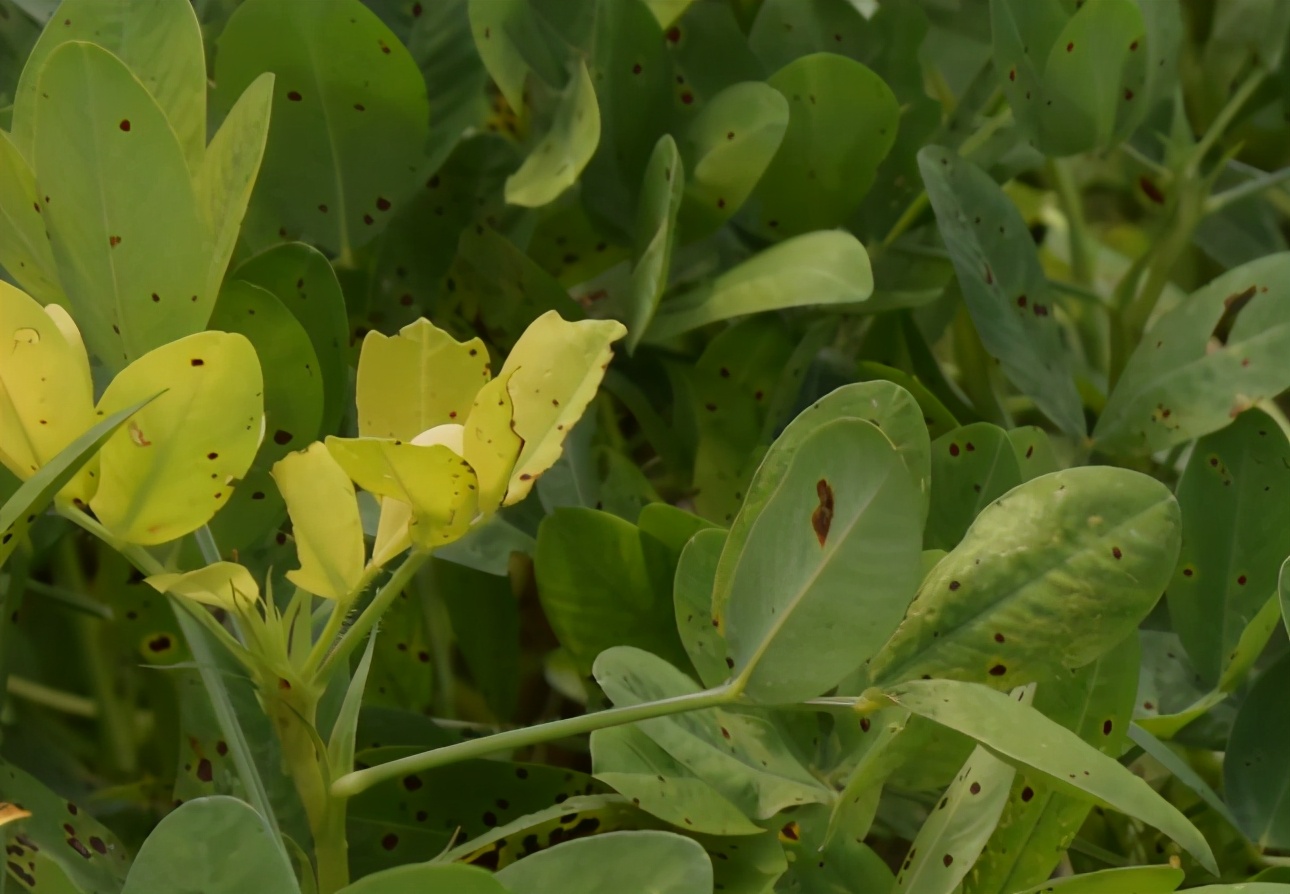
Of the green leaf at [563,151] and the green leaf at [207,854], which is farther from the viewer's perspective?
the green leaf at [563,151]

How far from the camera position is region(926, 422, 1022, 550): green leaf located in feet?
1.07

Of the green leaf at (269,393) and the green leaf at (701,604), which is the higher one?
the green leaf at (269,393)

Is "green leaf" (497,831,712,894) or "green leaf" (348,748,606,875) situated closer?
"green leaf" (497,831,712,894)

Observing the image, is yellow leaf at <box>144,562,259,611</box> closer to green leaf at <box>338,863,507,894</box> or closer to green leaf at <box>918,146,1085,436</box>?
green leaf at <box>338,863,507,894</box>

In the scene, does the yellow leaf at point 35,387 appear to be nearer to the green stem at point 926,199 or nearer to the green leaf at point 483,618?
the green leaf at point 483,618

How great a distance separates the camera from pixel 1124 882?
249mm

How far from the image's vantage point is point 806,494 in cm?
22

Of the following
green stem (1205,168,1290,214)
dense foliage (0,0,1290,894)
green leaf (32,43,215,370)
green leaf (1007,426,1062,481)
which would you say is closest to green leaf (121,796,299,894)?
dense foliage (0,0,1290,894)

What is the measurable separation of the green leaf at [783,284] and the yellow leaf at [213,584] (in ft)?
0.56

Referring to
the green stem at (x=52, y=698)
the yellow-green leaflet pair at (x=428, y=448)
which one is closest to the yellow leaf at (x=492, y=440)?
the yellow-green leaflet pair at (x=428, y=448)

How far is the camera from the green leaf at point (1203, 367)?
0.38m

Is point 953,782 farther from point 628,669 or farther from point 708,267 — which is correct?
point 708,267

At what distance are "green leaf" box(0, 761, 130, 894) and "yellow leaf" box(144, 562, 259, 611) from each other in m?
0.10

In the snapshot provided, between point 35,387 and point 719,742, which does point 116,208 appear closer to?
point 35,387
